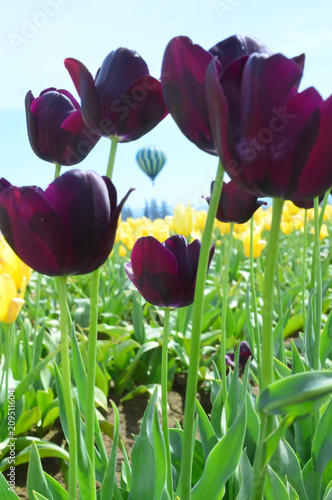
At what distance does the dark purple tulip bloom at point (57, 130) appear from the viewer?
26.9 inches

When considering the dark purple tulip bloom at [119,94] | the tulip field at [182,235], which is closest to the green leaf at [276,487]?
the tulip field at [182,235]

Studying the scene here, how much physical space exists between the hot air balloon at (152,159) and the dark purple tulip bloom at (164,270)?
38.5 feet

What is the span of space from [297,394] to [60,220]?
28 centimetres

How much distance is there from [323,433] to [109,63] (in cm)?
70

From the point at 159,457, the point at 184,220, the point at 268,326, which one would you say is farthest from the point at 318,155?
the point at 184,220

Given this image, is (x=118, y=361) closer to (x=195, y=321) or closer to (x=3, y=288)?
(x=3, y=288)

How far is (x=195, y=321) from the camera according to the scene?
468 millimetres

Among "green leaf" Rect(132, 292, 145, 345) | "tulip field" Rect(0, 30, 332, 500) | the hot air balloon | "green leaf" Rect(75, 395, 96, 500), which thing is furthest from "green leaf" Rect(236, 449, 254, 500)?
the hot air balloon

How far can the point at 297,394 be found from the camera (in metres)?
0.38

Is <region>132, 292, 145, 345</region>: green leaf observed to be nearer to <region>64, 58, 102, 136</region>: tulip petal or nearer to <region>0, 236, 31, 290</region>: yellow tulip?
<region>0, 236, 31, 290</region>: yellow tulip

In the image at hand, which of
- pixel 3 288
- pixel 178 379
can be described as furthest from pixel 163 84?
pixel 178 379

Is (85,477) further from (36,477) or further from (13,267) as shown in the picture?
(13,267)

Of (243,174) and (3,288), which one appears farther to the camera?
(3,288)

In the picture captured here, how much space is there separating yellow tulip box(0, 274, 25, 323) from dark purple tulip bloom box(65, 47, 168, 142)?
23.0 inches
